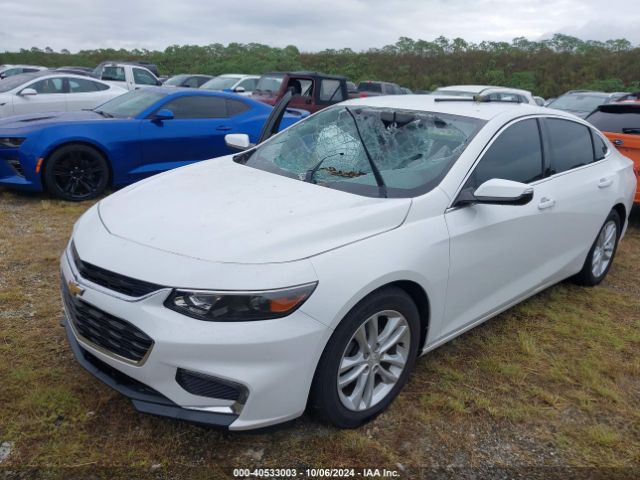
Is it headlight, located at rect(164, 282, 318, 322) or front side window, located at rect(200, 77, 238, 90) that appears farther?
front side window, located at rect(200, 77, 238, 90)

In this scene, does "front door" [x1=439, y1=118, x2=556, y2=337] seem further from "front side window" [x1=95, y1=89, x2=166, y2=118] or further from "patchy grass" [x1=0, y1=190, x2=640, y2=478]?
"front side window" [x1=95, y1=89, x2=166, y2=118]

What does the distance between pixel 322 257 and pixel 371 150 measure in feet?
4.06

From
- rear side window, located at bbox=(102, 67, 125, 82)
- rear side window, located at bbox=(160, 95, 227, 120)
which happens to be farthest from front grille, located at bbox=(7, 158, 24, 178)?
rear side window, located at bbox=(102, 67, 125, 82)

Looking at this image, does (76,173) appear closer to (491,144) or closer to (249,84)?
(491,144)

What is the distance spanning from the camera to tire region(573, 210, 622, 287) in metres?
4.53

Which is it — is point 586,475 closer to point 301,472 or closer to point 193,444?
point 301,472

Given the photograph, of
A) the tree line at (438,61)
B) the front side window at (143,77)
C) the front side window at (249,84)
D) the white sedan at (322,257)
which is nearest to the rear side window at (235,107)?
the white sedan at (322,257)

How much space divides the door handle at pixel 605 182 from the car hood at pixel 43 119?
5.57 m

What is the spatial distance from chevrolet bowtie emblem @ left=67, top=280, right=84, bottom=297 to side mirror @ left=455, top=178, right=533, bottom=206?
1936 millimetres

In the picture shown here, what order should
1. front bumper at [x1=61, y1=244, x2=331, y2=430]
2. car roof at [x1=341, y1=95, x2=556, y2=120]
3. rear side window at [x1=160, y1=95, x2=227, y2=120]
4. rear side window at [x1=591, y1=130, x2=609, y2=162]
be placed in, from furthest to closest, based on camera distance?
rear side window at [x1=160, y1=95, x2=227, y2=120], rear side window at [x1=591, y1=130, x2=609, y2=162], car roof at [x1=341, y1=95, x2=556, y2=120], front bumper at [x1=61, y1=244, x2=331, y2=430]

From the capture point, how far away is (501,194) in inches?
113

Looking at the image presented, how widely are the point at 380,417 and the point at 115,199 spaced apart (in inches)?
74.2

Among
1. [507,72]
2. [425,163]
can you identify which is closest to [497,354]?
[425,163]

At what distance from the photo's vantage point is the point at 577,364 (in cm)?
347
